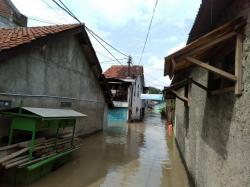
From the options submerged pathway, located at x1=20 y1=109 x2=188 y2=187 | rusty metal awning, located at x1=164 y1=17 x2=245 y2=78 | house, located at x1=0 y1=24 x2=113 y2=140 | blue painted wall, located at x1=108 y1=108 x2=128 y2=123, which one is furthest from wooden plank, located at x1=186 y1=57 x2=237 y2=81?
blue painted wall, located at x1=108 y1=108 x2=128 y2=123

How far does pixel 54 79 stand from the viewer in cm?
1263

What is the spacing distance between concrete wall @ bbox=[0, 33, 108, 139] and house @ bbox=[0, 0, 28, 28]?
7.77 metres

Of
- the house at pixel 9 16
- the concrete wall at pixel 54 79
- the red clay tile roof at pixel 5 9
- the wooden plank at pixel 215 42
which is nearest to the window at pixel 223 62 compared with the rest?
the wooden plank at pixel 215 42

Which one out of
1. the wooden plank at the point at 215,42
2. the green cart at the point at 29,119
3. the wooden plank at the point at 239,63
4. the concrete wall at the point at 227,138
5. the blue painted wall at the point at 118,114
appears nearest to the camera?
the concrete wall at the point at 227,138

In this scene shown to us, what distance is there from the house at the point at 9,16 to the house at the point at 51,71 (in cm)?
775

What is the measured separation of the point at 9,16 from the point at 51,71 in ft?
36.0

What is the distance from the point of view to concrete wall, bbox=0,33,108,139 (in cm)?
961

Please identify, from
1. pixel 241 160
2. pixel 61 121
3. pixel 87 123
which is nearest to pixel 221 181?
pixel 241 160

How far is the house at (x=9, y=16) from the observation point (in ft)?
66.1

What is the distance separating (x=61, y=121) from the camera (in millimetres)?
10320

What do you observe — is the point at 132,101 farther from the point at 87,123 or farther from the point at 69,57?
the point at 69,57

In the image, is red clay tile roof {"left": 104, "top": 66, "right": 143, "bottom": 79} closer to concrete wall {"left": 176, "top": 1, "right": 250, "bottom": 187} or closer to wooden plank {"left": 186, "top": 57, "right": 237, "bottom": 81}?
concrete wall {"left": 176, "top": 1, "right": 250, "bottom": 187}

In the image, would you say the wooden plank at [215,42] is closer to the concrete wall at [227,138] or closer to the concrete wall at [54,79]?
the concrete wall at [227,138]

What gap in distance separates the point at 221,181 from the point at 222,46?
2.47 metres
